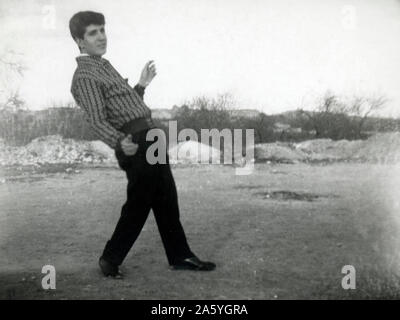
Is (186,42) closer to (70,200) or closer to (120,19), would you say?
(120,19)

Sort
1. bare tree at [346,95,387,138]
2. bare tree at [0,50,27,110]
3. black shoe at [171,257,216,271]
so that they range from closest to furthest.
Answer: black shoe at [171,257,216,271] < bare tree at [0,50,27,110] < bare tree at [346,95,387,138]

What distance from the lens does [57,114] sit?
4.94 m

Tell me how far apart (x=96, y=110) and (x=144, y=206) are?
2.58ft

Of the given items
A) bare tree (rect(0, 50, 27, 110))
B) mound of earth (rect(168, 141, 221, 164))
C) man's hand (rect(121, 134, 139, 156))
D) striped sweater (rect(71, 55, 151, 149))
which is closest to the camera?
man's hand (rect(121, 134, 139, 156))

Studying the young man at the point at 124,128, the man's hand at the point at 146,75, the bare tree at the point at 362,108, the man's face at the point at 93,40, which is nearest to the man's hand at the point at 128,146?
the young man at the point at 124,128

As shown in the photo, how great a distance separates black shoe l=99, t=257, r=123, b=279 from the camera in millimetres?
3703

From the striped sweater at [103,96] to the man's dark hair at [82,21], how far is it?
0.65 ft

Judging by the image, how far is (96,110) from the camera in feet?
11.5

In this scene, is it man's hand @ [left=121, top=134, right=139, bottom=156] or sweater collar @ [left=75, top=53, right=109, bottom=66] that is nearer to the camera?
man's hand @ [left=121, top=134, right=139, bottom=156]

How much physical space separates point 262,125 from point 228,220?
163 cm

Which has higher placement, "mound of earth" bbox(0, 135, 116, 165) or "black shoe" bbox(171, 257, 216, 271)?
"mound of earth" bbox(0, 135, 116, 165)

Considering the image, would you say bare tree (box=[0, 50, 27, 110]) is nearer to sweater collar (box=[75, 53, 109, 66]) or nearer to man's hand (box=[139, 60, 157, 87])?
sweater collar (box=[75, 53, 109, 66])

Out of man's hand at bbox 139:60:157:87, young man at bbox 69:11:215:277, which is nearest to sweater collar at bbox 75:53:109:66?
young man at bbox 69:11:215:277
